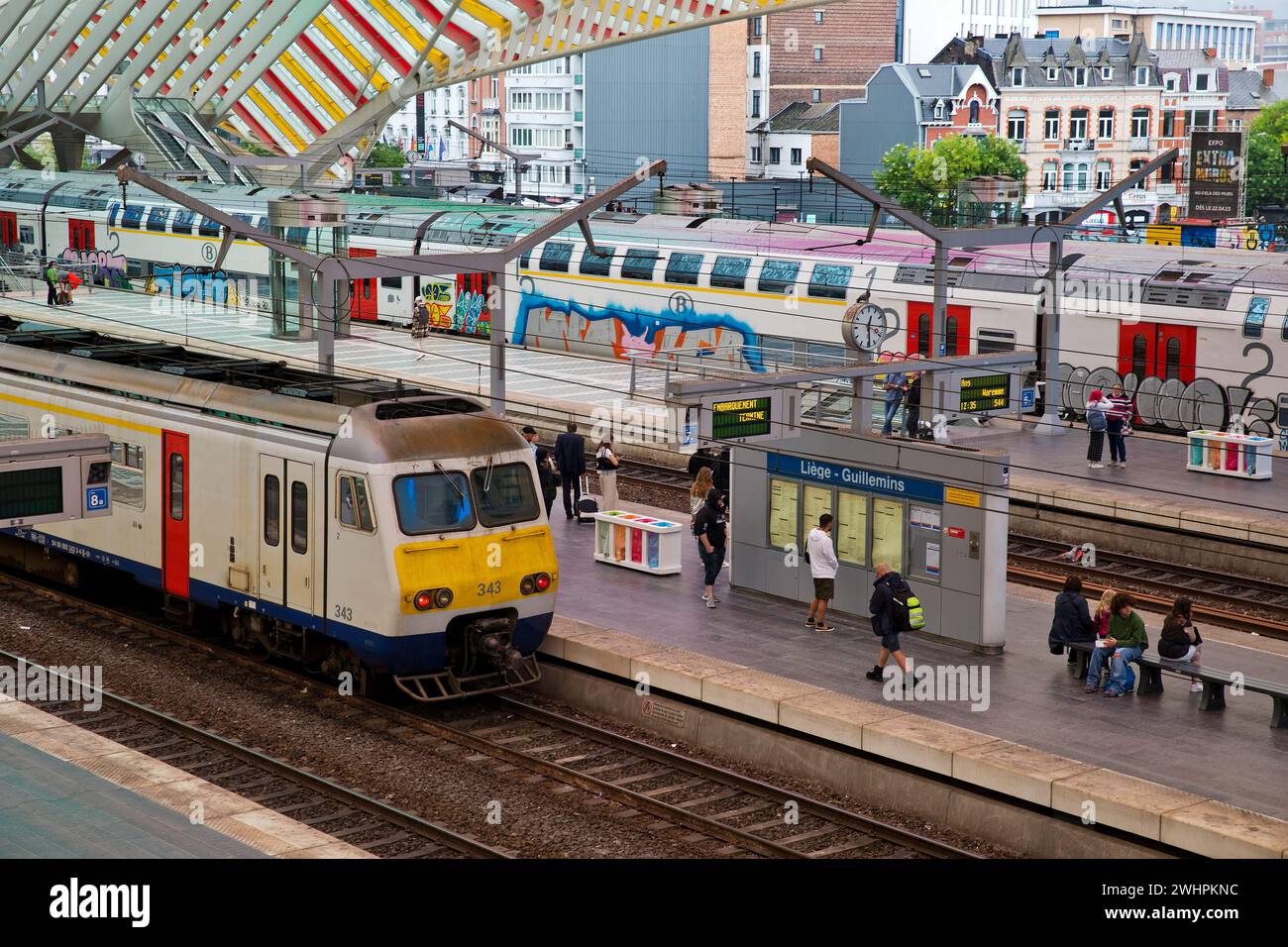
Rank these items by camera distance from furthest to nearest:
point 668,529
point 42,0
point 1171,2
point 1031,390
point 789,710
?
point 1171,2 → point 42,0 → point 1031,390 → point 668,529 → point 789,710

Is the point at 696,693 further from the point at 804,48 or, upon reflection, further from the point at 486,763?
the point at 804,48

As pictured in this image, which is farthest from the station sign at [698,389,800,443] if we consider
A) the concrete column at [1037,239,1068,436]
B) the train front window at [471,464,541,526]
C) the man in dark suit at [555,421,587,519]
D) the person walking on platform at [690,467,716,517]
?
the concrete column at [1037,239,1068,436]

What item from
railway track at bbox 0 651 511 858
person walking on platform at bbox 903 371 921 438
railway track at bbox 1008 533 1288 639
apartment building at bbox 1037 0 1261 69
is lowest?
railway track at bbox 0 651 511 858

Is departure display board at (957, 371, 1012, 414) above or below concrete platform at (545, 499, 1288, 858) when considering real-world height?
above

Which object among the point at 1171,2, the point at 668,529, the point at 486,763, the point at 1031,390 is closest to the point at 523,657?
the point at 486,763

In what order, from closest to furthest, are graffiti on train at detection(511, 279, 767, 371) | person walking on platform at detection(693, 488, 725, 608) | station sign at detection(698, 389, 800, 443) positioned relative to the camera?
station sign at detection(698, 389, 800, 443), person walking on platform at detection(693, 488, 725, 608), graffiti on train at detection(511, 279, 767, 371)

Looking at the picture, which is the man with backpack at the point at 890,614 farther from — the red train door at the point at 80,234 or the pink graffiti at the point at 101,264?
the red train door at the point at 80,234

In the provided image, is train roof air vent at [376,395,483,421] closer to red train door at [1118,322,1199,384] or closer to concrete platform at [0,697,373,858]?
concrete platform at [0,697,373,858]

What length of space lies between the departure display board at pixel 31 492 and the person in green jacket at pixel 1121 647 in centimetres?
1013

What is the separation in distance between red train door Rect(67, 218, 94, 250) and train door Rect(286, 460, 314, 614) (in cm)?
3777

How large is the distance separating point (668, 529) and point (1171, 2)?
16423 centimetres

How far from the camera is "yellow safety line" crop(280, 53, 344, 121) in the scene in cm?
5650

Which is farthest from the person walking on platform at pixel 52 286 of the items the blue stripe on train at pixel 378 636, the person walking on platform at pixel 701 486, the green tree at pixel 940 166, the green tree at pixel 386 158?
the green tree at pixel 386 158

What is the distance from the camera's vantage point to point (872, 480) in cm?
1853
